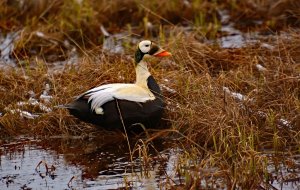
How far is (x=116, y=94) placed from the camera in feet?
26.1

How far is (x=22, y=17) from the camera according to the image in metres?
12.6

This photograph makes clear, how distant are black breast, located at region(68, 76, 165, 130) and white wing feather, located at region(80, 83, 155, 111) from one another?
1.8 inches

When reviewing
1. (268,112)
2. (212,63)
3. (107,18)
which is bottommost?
(268,112)

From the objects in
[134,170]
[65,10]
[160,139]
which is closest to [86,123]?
[160,139]

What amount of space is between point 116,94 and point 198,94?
2.58 feet

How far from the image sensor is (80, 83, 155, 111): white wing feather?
26.0ft

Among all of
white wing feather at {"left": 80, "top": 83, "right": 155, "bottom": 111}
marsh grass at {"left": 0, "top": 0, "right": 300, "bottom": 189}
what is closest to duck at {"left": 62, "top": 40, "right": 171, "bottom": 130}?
white wing feather at {"left": 80, "top": 83, "right": 155, "bottom": 111}

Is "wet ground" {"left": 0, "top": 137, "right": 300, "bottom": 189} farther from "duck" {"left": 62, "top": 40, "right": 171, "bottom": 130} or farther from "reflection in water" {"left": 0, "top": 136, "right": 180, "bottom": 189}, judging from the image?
"duck" {"left": 62, "top": 40, "right": 171, "bottom": 130}

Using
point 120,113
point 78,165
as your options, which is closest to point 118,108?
point 120,113

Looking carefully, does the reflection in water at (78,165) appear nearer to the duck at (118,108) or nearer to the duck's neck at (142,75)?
the duck at (118,108)

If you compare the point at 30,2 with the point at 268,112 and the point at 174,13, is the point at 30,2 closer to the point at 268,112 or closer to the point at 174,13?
the point at 174,13

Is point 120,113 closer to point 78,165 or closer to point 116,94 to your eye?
point 116,94

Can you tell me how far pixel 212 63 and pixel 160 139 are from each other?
7.06 feet

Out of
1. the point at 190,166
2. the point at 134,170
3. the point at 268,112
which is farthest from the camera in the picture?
the point at 268,112
